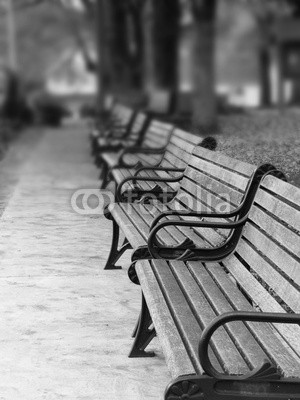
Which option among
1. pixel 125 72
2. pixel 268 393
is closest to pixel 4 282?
pixel 268 393

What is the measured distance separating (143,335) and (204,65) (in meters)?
15.6

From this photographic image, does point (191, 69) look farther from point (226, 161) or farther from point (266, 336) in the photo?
point (266, 336)

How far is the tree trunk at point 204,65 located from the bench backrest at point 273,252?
538 inches

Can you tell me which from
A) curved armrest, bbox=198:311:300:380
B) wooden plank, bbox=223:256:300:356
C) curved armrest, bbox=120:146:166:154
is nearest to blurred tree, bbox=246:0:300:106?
curved armrest, bbox=120:146:166:154

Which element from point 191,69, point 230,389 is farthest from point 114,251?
point 191,69

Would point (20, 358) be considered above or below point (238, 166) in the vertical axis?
below

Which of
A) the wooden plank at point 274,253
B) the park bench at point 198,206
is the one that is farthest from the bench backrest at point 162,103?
the wooden plank at point 274,253

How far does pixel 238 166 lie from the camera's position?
5.14 m

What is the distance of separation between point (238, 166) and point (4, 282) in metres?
1.95

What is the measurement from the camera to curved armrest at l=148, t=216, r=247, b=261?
4.71 m

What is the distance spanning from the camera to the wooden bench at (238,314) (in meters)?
3.12

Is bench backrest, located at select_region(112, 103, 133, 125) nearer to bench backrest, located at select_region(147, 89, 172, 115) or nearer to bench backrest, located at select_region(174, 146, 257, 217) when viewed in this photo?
bench backrest, located at select_region(147, 89, 172, 115)

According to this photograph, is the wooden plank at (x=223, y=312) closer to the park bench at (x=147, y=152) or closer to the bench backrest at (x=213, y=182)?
the bench backrest at (x=213, y=182)

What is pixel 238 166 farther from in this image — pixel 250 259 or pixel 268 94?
pixel 268 94
